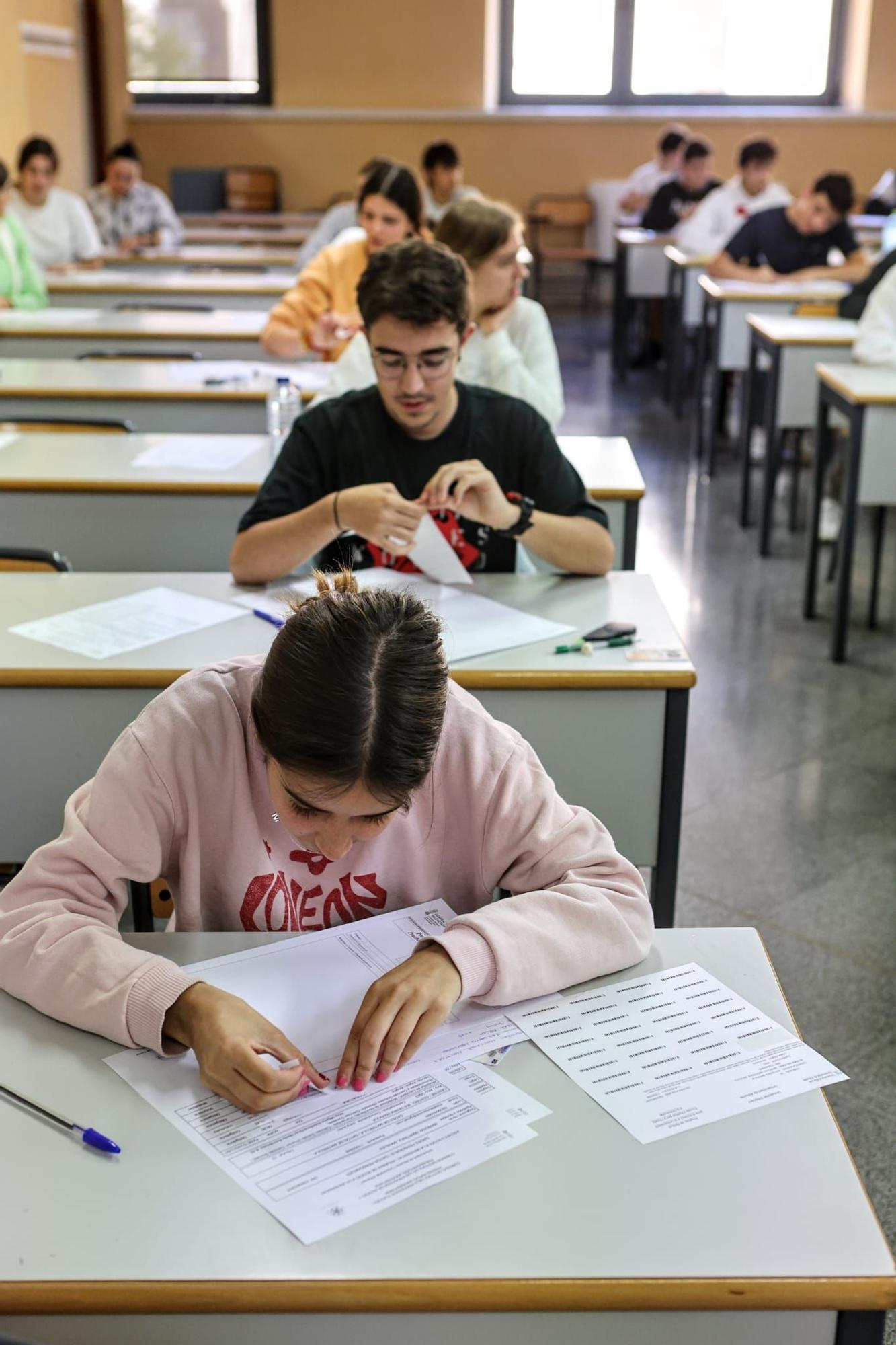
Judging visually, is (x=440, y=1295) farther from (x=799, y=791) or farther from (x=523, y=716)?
(x=799, y=791)

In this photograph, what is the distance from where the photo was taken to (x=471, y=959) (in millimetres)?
1244

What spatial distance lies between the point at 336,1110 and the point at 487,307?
2541 mm

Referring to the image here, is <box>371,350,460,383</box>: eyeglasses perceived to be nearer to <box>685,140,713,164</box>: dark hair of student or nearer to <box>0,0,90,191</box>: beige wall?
<box>0,0,90,191</box>: beige wall

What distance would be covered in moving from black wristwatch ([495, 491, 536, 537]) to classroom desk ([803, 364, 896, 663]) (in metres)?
1.93

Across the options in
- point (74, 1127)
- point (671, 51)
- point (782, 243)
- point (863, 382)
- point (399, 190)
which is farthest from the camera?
point (671, 51)

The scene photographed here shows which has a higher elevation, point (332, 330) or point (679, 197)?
point (679, 197)

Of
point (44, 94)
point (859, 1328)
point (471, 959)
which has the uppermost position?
point (44, 94)

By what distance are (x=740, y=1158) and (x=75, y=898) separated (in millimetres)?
638

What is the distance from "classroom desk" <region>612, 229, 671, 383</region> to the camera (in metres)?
8.39

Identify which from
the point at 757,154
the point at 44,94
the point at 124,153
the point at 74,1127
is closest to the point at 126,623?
the point at 74,1127

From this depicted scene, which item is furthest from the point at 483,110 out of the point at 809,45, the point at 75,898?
the point at 75,898

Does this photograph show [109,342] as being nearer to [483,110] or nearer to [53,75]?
[53,75]

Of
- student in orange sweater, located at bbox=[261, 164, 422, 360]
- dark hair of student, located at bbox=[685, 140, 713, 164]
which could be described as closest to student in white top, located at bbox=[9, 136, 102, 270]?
student in orange sweater, located at bbox=[261, 164, 422, 360]

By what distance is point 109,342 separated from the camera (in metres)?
5.02
